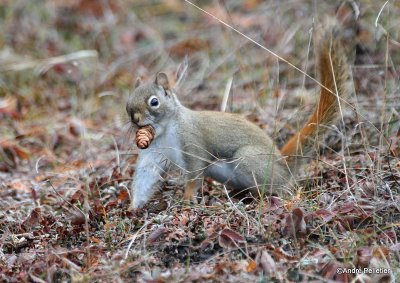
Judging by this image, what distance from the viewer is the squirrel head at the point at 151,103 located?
13.4 ft

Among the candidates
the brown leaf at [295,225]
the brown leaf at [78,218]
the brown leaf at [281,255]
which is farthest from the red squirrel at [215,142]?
the brown leaf at [281,255]

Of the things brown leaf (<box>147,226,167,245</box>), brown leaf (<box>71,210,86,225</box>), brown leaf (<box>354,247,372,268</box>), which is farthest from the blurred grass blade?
brown leaf (<box>354,247,372,268</box>)

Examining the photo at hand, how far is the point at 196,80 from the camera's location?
656 cm

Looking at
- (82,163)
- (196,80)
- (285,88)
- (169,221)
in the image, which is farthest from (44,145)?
(169,221)

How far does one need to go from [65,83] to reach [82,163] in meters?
2.15

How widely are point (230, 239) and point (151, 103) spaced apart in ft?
3.71

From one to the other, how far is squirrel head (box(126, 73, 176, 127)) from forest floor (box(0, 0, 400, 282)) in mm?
280

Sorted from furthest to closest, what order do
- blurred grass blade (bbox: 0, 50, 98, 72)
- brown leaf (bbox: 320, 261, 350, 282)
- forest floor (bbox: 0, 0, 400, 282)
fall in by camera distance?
blurred grass blade (bbox: 0, 50, 98, 72), forest floor (bbox: 0, 0, 400, 282), brown leaf (bbox: 320, 261, 350, 282)

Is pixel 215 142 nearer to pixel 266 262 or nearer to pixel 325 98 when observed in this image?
pixel 325 98

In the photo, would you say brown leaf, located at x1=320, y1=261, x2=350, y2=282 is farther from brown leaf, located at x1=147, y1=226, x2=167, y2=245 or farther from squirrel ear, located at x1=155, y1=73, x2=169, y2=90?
squirrel ear, located at x1=155, y1=73, x2=169, y2=90

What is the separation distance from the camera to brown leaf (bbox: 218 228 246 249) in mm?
3326

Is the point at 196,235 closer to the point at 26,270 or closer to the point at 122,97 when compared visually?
the point at 26,270

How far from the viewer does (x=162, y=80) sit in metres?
4.32

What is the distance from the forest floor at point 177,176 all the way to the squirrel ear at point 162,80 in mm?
302
